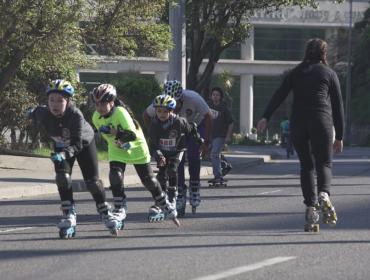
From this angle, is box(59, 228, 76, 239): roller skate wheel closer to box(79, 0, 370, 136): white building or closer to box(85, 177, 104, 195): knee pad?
box(85, 177, 104, 195): knee pad

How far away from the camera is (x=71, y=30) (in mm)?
16125

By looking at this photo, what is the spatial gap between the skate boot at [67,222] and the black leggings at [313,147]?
255 cm

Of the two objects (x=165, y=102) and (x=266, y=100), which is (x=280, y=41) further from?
(x=165, y=102)

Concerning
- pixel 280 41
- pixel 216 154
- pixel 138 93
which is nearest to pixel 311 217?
pixel 216 154

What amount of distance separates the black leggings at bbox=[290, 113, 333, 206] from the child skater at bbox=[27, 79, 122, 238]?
2.15m

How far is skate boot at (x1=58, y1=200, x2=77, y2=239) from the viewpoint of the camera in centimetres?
738

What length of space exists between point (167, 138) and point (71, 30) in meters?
8.10

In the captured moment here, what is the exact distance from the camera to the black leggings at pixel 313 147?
775 cm

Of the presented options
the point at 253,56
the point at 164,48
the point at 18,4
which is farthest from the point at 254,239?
the point at 253,56

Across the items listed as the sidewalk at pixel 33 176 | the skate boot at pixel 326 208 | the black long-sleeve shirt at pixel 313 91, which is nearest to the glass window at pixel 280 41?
the sidewalk at pixel 33 176

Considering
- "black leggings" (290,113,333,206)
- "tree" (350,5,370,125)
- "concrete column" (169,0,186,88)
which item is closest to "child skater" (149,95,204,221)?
"black leggings" (290,113,333,206)

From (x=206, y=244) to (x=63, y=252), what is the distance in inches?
55.0

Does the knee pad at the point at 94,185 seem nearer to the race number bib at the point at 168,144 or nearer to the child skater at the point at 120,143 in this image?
the child skater at the point at 120,143

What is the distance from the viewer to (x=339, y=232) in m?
7.90
